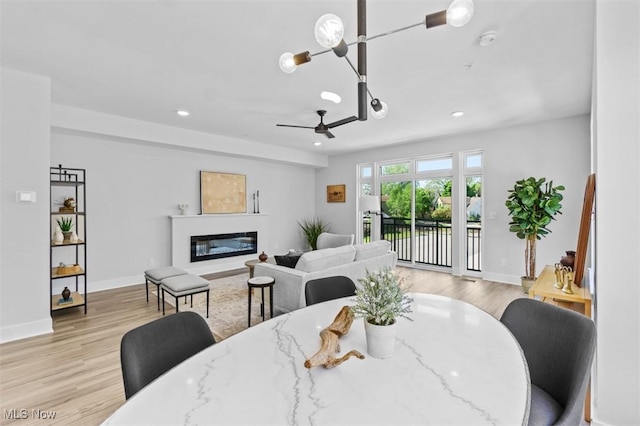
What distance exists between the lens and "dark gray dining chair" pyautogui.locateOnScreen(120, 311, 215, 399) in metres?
1.13

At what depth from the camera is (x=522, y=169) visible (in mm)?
4738

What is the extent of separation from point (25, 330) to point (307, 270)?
281cm

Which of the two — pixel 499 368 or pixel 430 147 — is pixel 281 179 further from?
pixel 499 368

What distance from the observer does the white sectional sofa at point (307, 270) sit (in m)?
3.12

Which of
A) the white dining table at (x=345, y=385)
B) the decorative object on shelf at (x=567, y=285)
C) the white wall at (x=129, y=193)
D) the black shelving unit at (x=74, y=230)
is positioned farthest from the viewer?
the white wall at (x=129, y=193)

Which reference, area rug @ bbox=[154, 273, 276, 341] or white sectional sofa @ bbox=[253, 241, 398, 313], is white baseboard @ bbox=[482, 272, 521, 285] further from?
area rug @ bbox=[154, 273, 276, 341]

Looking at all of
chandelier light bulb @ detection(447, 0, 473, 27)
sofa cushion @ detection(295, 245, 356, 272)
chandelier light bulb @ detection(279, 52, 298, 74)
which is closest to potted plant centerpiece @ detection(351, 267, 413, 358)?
A: chandelier light bulb @ detection(447, 0, 473, 27)

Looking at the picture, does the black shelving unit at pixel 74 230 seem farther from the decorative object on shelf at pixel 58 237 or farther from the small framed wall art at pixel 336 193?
the small framed wall art at pixel 336 193

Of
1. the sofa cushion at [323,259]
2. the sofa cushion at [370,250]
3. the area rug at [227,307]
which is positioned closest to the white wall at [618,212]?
the sofa cushion at [323,259]

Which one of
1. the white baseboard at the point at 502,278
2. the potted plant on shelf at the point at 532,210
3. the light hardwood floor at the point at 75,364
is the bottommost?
the light hardwood floor at the point at 75,364

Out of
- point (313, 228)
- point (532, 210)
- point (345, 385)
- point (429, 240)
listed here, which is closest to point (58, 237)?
point (345, 385)

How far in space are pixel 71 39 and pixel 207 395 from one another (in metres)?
2.88

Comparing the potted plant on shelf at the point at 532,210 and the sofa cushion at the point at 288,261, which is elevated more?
the potted plant on shelf at the point at 532,210

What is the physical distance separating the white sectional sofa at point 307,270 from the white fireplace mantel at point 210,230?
7.84ft
